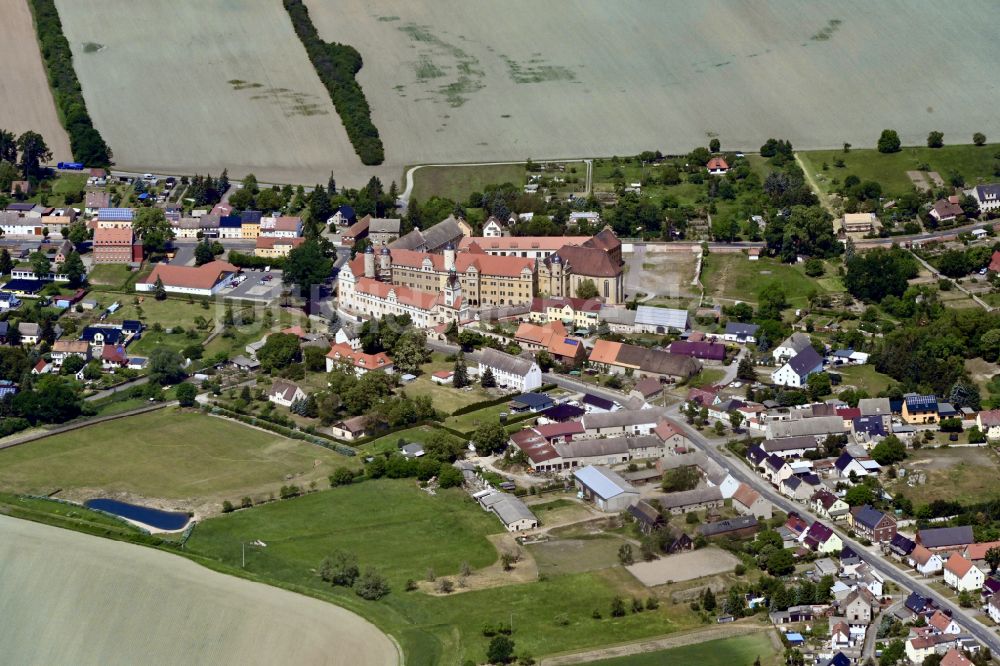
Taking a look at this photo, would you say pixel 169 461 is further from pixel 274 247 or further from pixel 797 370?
pixel 797 370

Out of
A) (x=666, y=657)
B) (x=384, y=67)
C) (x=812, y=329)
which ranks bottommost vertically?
(x=666, y=657)

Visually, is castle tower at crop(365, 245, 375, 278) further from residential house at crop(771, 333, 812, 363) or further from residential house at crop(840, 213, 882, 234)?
residential house at crop(840, 213, 882, 234)

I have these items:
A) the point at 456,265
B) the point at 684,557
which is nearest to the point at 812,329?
the point at 456,265

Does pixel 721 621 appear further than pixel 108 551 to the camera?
No

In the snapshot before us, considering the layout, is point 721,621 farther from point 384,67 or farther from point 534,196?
point 384,67

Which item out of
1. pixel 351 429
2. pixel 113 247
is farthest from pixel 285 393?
pixel 113 247

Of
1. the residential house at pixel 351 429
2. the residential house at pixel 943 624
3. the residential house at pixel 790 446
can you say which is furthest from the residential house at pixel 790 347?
the residential house at pixel 943 624

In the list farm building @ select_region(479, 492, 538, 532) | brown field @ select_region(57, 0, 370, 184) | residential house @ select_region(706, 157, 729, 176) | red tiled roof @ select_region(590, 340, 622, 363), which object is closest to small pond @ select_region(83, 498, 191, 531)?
farm building @ select_region(479, 492, 538, 532)
